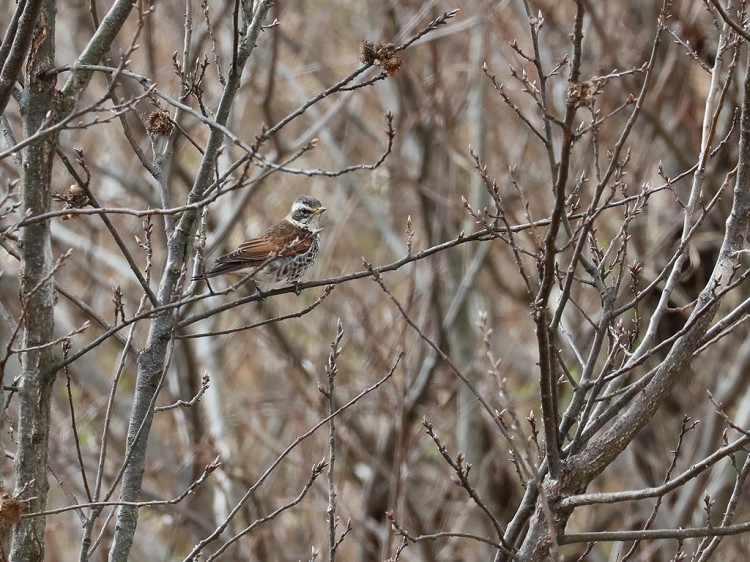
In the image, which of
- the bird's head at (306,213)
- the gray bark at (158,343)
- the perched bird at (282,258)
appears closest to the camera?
the gray bark at (158,343)

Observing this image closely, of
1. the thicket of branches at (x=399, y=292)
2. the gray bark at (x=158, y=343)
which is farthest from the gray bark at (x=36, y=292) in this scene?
the thicket of branches at (x=399, y=292)

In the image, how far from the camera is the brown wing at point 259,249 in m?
6.25

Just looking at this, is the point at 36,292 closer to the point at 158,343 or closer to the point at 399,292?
the point at 158,343

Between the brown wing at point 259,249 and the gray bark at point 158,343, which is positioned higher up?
the brown wing at point 259,249

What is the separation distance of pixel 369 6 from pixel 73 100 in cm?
898

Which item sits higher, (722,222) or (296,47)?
(296,47)

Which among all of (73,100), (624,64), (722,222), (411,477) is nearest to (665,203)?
(722,222)

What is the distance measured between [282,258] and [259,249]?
1.53ft

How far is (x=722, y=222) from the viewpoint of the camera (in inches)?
379

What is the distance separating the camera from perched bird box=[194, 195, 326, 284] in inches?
245

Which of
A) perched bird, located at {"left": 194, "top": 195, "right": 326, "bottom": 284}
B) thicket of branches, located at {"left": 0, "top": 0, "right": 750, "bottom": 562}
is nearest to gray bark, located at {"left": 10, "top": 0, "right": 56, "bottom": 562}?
Answer: perched bird, located at {"left": 194, "top": 195, "right": 326, "bottom": 284}

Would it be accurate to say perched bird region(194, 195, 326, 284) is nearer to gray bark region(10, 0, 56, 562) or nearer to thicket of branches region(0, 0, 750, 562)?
thicket of branches region(0, 0, 750, 562)

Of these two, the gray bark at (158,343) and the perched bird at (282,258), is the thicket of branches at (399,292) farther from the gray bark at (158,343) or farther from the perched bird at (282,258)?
the gray bark at (158,343)

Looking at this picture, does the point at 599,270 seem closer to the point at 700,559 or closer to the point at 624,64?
the point at 700,559
